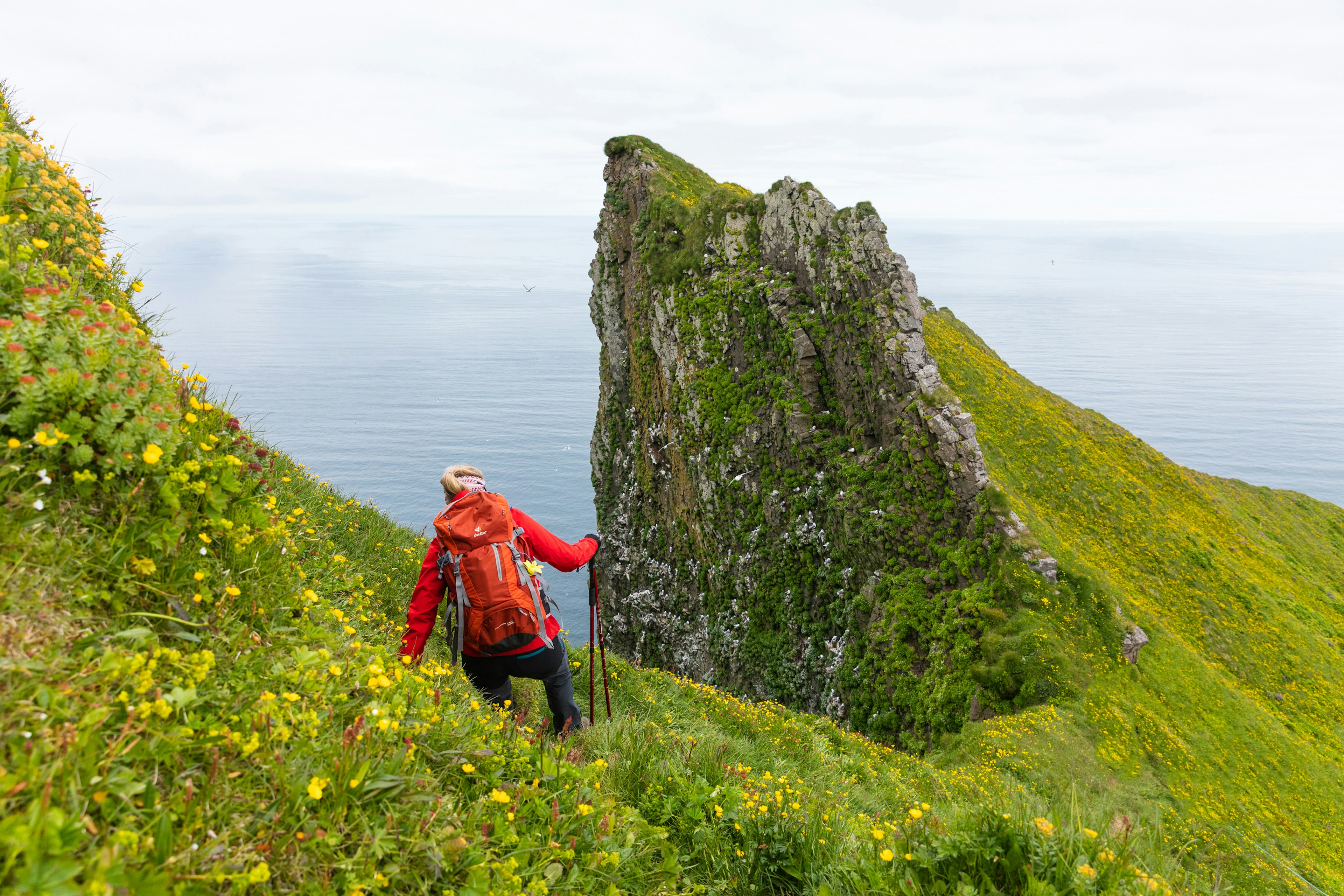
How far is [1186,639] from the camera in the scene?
874 inches

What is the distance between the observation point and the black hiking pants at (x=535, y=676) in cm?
661

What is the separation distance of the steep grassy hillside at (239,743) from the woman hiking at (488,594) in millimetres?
559

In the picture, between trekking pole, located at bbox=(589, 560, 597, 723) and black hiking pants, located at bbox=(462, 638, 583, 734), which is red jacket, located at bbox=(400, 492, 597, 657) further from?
trekking pole, located at bbox=(589, 560, 597, 723)

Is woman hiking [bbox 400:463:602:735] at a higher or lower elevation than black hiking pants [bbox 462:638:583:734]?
higher

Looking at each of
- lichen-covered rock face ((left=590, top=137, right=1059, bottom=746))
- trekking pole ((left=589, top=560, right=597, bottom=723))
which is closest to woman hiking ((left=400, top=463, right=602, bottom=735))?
trekking pole ((left=589, top=560, right=597, bottom=723))

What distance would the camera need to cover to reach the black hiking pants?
6.61 m

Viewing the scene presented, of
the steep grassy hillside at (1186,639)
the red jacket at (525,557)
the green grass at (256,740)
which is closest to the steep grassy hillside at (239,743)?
the green grass at (256,740)

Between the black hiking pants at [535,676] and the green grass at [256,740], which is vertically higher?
the green grass at [256,740]

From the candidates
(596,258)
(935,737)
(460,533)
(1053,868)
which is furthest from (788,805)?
(596,258)

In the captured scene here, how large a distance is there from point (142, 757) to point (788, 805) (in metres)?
4.54

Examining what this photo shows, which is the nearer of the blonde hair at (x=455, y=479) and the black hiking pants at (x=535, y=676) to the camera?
the black hiking pants at (x=535, y=676)

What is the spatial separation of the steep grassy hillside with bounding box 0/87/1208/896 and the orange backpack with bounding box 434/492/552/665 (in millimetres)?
580

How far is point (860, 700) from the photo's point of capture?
20.7 meters

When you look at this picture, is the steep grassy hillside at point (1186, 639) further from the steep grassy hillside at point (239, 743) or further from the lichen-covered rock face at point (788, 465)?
the steep grassy hillside at point (239, 743)
